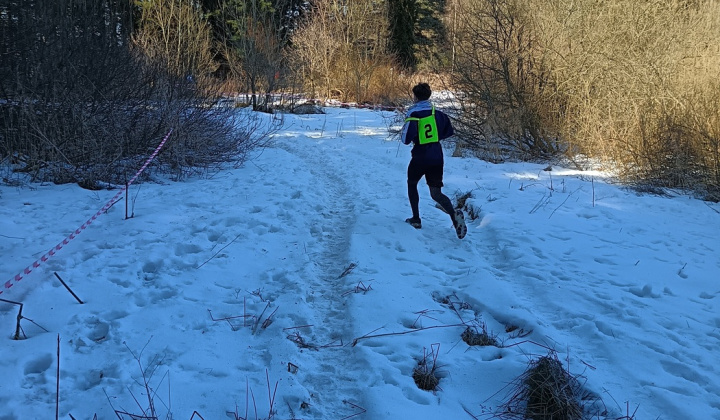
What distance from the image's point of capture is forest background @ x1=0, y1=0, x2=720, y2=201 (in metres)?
7.35

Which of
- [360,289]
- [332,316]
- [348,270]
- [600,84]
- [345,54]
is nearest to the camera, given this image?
[332,316]

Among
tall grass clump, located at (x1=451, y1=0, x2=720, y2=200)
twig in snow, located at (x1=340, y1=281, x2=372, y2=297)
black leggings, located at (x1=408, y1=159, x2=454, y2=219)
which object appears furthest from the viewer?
tall grass clump, located at (x1=451, y1=0, x2=720, y2=200)

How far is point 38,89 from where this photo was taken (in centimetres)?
733

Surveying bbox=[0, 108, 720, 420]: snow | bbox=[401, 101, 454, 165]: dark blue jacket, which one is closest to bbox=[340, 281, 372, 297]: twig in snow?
bbox=[0, 108, 720, 420]: snow

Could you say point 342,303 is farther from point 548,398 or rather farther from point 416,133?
point 416,133

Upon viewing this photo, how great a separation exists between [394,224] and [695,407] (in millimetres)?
3876

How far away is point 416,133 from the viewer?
5754mm

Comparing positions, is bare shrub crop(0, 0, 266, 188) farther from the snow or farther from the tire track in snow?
the tire track in snow

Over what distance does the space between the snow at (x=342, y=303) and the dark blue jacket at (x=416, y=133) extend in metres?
0.94

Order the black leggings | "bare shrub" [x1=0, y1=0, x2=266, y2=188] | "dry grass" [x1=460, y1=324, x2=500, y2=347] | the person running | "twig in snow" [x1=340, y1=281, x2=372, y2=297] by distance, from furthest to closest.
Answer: "bare shrub" [x1=0, y1=0, x2=266, y2=188]
the black leggings
the person running
"twig in snow" [x1=340, y1=281, x2=372, y2=297]
"dry grass" [x1=460, y1=324, x2=500, y2=347]

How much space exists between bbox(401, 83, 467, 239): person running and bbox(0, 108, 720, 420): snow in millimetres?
533

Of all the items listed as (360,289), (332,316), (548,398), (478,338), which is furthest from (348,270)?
(548,398)

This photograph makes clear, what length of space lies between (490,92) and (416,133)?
21.0 feet

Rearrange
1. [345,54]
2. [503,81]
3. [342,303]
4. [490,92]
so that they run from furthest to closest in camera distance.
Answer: [345,54] < [490,92] < [503,81] < [342,303]
